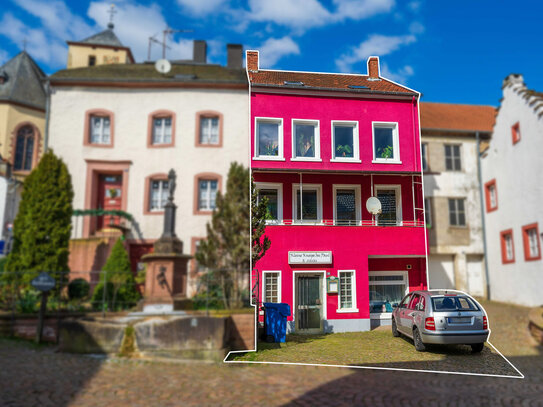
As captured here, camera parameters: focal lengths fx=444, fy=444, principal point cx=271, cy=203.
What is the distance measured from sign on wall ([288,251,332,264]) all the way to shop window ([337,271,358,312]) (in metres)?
0.18

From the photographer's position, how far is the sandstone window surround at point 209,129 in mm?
19344

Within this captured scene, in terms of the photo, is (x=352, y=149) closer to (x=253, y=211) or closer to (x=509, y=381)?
(x=253, y=211)

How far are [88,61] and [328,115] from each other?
4156 cm

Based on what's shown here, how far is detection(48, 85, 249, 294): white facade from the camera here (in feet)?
61.6

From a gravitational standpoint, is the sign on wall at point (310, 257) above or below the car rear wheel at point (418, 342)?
above

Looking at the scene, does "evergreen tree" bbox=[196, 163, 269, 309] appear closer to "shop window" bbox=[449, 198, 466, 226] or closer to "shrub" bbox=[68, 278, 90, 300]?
"shrub" bbox=[68, 278, 90, 300]

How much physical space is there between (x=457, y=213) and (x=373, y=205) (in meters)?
18.0

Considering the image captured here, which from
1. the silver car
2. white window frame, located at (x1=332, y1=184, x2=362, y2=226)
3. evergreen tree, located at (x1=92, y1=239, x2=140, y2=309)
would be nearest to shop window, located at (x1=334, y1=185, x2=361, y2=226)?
white window frame, located at (x1=332, y1=184, x2=362, y2=226)

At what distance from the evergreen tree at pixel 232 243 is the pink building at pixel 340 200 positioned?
46cm

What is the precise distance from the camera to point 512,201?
17.3m

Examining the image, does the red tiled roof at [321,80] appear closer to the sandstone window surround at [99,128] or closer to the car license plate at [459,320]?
the car license plate at [459,320]

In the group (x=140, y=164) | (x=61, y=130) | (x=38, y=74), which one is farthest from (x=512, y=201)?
(x=38, y=74)

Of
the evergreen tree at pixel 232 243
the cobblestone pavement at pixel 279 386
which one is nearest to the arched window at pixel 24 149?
the cobblestone pavement at pixel 279 386

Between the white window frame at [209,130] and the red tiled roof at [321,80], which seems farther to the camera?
the white window frame at [209,130]
